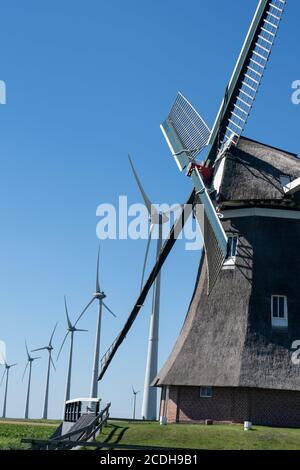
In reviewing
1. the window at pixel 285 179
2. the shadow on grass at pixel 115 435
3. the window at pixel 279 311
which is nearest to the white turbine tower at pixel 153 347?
the window at pixel 285 179

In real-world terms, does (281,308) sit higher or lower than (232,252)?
lower

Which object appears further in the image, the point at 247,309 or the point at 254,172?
the point at 254,172

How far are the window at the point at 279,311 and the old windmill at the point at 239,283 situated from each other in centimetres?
5

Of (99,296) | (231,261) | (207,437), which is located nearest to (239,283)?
(231,261)

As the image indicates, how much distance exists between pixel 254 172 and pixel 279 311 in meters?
7.14

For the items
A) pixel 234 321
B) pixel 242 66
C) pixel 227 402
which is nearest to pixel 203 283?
pixel 234 321

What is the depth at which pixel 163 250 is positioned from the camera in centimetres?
3475

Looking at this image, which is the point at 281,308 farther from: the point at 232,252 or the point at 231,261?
the point at 232,252

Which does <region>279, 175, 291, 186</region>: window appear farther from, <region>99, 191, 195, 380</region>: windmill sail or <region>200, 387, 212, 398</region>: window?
<region>200, 387, 212, 398</region>: window

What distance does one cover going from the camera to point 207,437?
2502 centimetres

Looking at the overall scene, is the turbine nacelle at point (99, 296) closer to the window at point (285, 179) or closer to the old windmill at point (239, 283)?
the old windmill at point (239, 283)

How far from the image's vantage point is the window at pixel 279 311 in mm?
31125

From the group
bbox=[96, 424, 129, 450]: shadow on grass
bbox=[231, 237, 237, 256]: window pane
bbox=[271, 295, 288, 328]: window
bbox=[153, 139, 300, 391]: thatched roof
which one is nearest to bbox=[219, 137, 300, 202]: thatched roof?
bbox=[153, 139, 300, 391]: thatched roof

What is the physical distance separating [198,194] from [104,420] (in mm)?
11357
